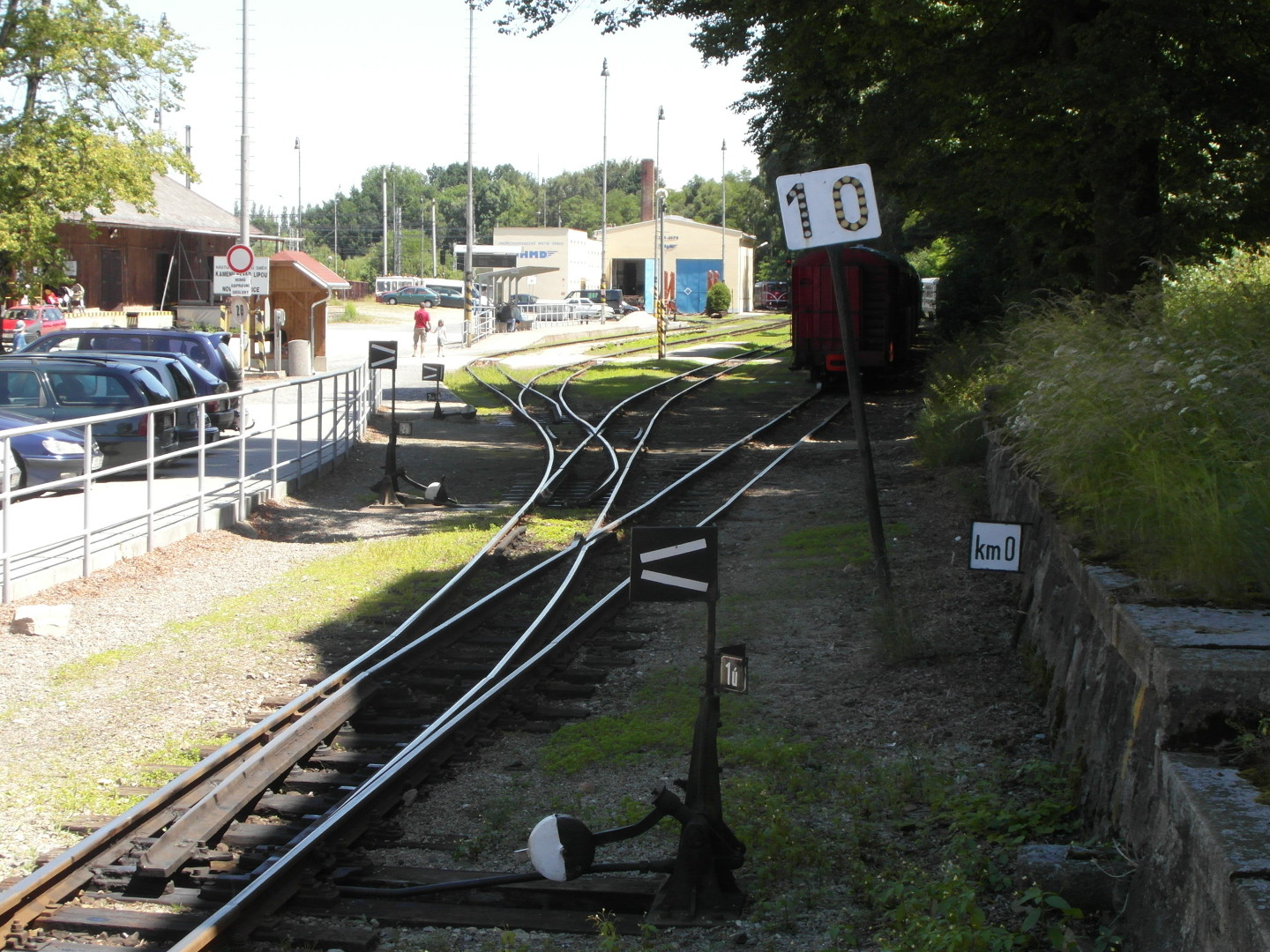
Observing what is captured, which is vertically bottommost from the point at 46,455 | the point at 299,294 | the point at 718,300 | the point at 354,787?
the point at 354,787

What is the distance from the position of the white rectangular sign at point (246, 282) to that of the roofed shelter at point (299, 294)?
268 inches

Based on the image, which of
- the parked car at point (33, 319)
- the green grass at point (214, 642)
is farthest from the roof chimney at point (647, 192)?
the green grass at point (214, 642)

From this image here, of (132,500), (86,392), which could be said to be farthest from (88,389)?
(132,500)

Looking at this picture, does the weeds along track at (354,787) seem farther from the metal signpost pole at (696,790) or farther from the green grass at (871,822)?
the green grass at (871,822)

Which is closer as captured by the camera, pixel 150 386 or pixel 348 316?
pixel 150 386

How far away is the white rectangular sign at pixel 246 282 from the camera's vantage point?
24.7m

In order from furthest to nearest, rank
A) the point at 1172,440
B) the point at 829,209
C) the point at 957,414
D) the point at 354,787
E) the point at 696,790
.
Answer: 1. the point at 957,414
2. the point at 829,209
3. the point at 1172,440
4. the point at 354,787
5. the point at 696,790

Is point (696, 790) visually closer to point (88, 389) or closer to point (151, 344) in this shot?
point (88, 389)

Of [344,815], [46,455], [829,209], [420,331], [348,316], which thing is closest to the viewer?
[344,815]

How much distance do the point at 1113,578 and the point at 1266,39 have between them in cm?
963

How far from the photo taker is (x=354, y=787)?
630cm

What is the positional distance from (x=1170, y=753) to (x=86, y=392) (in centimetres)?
1525

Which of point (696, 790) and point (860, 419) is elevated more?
point (860, 419)

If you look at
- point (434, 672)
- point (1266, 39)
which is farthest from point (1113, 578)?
point (1266, 39)
